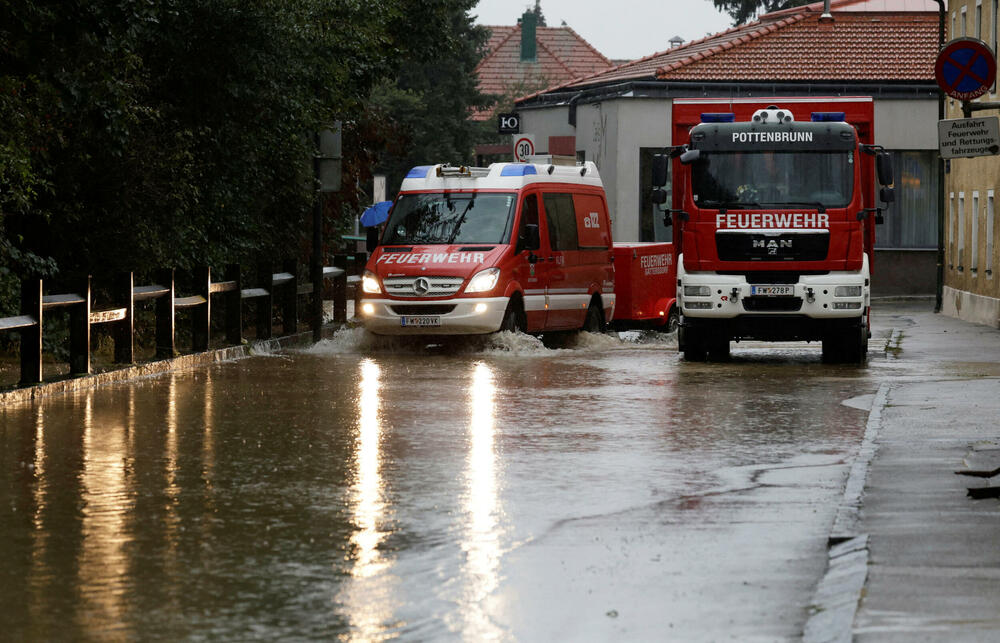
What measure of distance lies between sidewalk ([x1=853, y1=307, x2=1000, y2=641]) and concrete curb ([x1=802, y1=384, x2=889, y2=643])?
0.15ft

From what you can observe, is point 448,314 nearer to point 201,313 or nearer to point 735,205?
point 201,313

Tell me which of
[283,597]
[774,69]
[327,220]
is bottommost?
[283,597]

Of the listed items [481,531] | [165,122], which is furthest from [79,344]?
[481,531]

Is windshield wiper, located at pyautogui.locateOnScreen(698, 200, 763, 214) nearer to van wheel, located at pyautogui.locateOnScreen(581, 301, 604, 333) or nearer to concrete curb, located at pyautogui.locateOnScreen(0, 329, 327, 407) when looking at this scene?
van wheel, located at pyautogui.locateOnScreen(581, 301, 604, 333)

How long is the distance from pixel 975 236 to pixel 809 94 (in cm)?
1040

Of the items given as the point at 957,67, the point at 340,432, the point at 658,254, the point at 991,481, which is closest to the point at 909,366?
the point at 957,67

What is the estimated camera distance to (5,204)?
19.2m

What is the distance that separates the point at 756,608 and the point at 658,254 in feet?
67.2

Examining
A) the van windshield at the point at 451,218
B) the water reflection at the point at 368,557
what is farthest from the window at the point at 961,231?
the water reflection at the point at 368,557

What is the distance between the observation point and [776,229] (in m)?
20.6

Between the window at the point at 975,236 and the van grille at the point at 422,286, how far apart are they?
16899mm

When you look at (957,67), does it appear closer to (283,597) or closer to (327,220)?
(283,597)

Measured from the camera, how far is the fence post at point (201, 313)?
20.8m

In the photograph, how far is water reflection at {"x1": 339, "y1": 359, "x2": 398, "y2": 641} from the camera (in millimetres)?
6953
